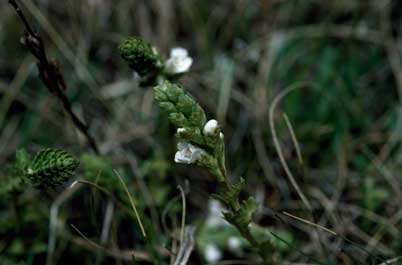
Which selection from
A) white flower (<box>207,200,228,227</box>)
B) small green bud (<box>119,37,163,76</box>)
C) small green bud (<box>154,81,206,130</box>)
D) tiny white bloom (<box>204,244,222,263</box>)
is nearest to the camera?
small green bud (<box>154,81,206,130</box>)

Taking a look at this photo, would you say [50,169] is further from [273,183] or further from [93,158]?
[273,183]

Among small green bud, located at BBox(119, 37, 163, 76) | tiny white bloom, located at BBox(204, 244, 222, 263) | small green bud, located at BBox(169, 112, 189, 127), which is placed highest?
small green bud, located at BBox(119, 37, 163, 76)

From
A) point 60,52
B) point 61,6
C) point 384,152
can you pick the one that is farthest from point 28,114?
point 384,152

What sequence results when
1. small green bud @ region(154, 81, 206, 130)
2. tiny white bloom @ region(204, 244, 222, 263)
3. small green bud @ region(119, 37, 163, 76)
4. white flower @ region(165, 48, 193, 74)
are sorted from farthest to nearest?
tiny white bloom @ region(204, 244, 222, 263), white flower @ region(165, 48, 193, 74), small green bud @ region(119, 37, 163, 76), small green bud @ region(154, 81, 206, 130)

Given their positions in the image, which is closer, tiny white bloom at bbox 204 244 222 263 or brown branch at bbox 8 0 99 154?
brown branch at bbox 8 0 99 154

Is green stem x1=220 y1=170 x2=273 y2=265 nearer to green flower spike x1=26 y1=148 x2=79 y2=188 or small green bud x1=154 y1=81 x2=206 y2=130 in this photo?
small green bud x1=154 y1=81 x2=206 y2=130

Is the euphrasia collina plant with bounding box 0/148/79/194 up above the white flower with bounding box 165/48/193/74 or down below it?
below

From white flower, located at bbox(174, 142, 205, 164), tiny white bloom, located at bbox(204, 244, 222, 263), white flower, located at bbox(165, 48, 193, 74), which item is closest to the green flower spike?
white flower, located at bbox(174, 142, 205, 164)
